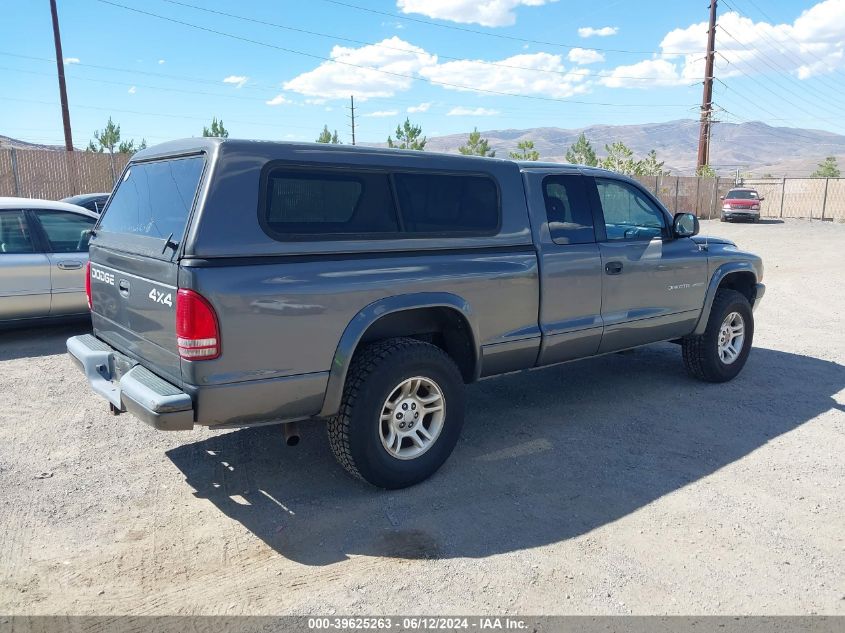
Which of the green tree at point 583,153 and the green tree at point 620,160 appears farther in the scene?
the green tree at point 583,153

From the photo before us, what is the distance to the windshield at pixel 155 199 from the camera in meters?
3.48

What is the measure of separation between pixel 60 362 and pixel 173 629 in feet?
15.6

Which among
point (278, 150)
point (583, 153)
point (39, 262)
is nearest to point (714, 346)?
point (278, 150)

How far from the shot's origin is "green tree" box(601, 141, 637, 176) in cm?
5116

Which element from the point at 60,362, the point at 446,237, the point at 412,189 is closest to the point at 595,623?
the point at 446,237

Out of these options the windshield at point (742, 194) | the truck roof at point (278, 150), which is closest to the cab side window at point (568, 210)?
the truck roof at point (278, 150)

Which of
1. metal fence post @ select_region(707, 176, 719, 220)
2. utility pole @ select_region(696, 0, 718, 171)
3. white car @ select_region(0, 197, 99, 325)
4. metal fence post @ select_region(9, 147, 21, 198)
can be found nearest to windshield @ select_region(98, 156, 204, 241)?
white car @ select_region(0, 197, 99, 325)

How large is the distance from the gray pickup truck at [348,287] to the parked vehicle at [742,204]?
29607 mm

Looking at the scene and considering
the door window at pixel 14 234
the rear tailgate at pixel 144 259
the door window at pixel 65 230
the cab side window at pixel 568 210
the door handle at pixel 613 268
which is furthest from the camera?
the door window at pixel 65 230

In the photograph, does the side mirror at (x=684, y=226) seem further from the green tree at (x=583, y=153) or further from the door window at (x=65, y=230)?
the green tree at (x=583, y=153)

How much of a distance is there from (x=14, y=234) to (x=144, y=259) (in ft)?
15.4

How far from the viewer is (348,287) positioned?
3572 millimetres

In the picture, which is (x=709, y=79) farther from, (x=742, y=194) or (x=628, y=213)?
(x=628, y=213)

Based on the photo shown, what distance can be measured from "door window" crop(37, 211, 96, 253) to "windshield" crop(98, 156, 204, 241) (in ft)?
11.3
